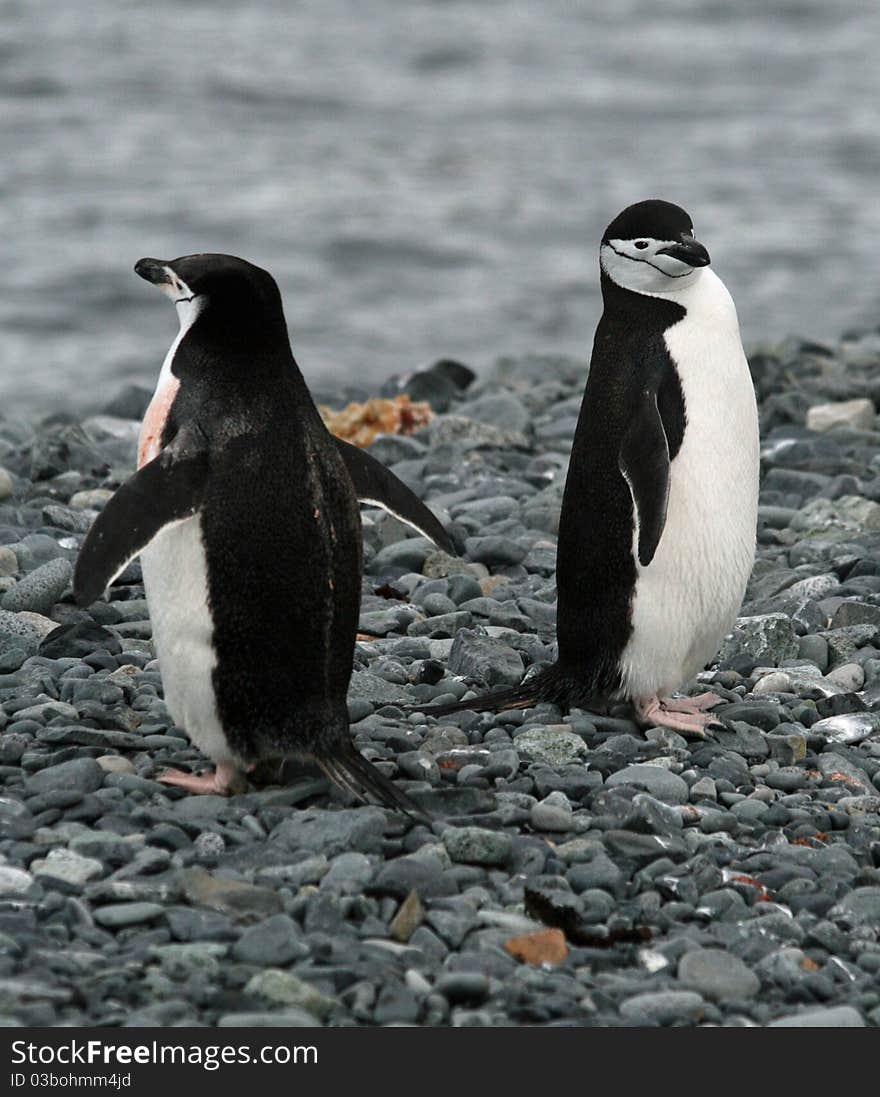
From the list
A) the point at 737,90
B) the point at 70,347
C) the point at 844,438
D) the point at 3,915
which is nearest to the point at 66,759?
the point at 3,915

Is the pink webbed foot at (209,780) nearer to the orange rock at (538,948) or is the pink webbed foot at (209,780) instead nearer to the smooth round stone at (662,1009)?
the orange rock at (538,948)

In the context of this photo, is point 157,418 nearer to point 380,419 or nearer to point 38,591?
point 38,591

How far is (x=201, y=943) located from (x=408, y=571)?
304cm

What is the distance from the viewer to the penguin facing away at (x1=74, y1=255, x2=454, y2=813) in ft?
14.7

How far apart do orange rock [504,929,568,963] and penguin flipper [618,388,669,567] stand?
4.85 ft

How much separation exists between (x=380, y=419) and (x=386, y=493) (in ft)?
14.1

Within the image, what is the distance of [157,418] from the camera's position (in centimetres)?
468

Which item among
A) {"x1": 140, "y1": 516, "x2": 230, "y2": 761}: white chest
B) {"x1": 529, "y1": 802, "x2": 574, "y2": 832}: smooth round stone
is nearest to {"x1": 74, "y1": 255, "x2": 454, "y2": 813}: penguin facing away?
{"x1": 140, "y1": 516, "x2": 230, "y2": 761}: white chest

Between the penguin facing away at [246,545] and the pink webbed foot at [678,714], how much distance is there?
3.37 feet

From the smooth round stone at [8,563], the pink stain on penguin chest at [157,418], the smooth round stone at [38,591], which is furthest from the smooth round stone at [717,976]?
the smooth round stone at [8,563]

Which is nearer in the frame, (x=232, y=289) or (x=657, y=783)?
(x=232, y=289)

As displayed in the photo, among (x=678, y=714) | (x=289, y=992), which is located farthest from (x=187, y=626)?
(x=678, y=714)

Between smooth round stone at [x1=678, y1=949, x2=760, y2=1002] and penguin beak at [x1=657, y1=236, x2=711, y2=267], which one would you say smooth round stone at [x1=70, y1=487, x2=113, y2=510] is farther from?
smooth round stone at [x1=678, y1=949, x2=760, y2=1002]
